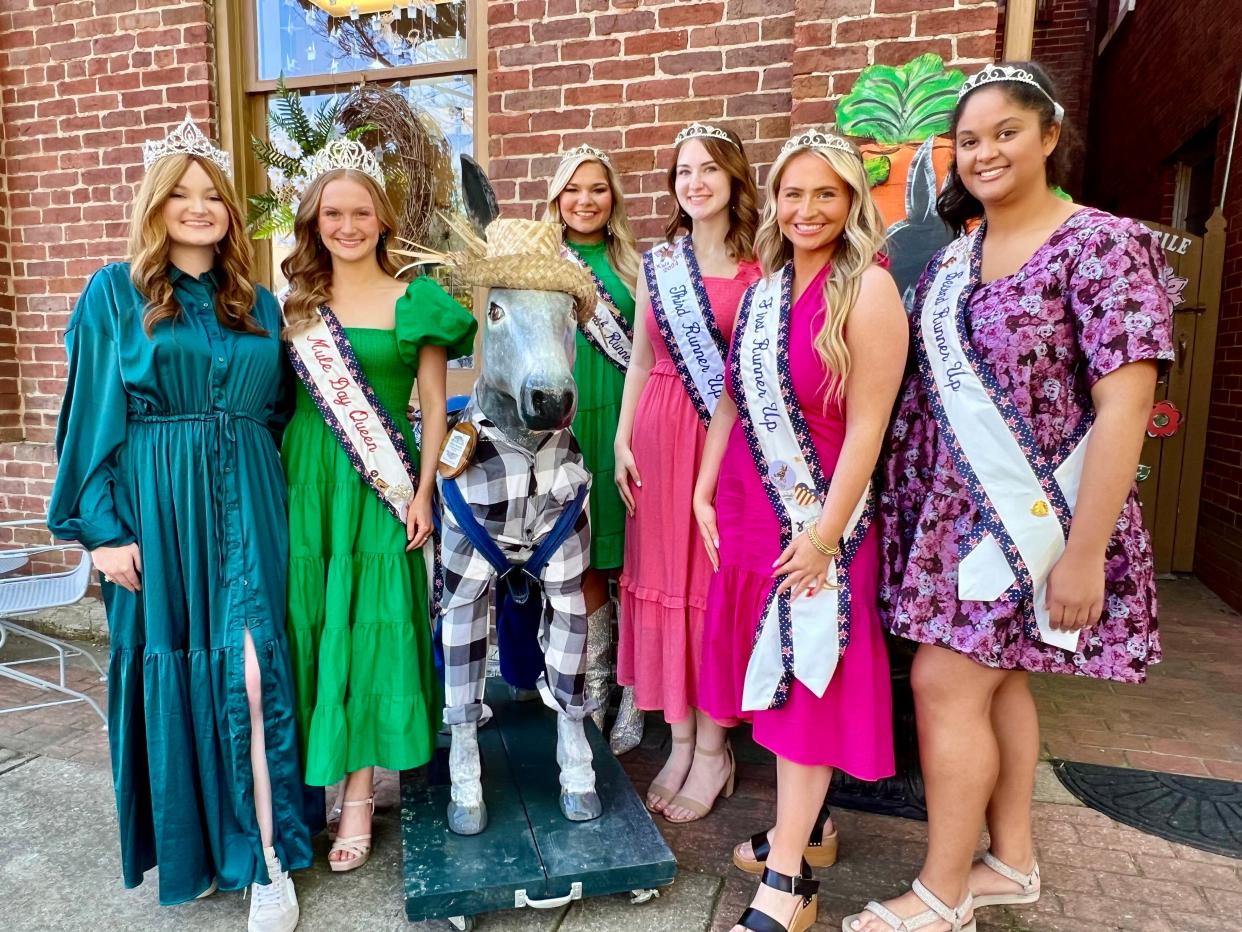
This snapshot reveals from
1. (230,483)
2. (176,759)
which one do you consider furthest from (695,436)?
(176,759)

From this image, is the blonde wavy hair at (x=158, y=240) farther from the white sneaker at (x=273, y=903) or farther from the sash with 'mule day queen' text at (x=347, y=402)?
the white sneaker at (x=273, y=903)

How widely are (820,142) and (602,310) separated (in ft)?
3.39

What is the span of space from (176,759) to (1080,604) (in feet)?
7.23

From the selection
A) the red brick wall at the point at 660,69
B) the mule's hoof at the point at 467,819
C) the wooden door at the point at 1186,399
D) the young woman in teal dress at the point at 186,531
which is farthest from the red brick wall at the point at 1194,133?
the young woman in teal dress at the point at 186,531

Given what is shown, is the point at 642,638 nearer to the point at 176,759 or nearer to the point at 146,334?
the point at 176,759

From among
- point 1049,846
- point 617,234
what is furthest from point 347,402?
point 1049,846

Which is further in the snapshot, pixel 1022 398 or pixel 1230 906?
pixel 1230 906

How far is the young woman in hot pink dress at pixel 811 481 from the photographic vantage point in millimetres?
1869

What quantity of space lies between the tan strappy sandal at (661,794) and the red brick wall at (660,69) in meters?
2.20

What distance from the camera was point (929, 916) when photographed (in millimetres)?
2029

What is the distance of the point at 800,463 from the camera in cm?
197

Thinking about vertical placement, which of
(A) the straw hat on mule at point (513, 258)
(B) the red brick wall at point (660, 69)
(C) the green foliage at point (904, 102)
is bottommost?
(A) the straw hat on mule at point (513, 258)

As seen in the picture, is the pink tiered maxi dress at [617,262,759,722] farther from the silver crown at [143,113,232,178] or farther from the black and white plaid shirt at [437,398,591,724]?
the silver crown at [143,113,232,178]

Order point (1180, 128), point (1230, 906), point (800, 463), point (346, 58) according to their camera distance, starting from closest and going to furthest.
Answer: point (800, 463) → point (1230, 906) → point (346, 58) → point (1180, 128)
